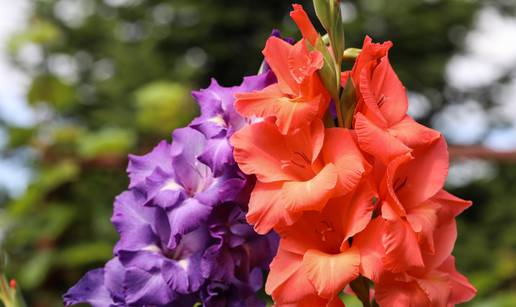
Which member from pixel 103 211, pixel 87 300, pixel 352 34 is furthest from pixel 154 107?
pixel 352 34

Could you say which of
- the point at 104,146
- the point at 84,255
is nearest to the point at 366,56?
the point at 84,255

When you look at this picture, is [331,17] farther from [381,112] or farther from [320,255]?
[320,255]

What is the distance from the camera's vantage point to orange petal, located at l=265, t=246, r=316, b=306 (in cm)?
61

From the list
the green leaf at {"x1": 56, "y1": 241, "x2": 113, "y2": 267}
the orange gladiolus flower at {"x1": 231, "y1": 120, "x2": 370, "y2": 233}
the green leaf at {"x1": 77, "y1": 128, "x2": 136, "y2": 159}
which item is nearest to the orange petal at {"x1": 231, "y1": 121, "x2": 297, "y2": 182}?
the orange gladiolus flower at {"x1": 231, "y1": 120, "x2": 370, "y2": 233}

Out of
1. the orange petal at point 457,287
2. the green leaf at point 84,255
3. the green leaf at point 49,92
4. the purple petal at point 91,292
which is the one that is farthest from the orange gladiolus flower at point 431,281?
the green leaf at point 49,92

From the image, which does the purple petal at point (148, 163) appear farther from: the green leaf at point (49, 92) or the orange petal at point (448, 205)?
the green leaf at point (49, 92)

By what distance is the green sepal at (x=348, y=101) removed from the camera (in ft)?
2.10

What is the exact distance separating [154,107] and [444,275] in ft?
9.28

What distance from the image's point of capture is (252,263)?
69 cm

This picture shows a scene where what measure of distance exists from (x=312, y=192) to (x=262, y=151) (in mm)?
63

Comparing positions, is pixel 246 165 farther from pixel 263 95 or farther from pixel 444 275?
pixel 444 275

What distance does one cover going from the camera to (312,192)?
23.3 inches

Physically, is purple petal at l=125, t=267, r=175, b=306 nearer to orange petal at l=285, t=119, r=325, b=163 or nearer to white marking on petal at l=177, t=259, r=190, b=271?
white marking on petal at l=177, t=259, r=190, b=271

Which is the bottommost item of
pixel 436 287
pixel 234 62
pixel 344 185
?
pixel 234 62
